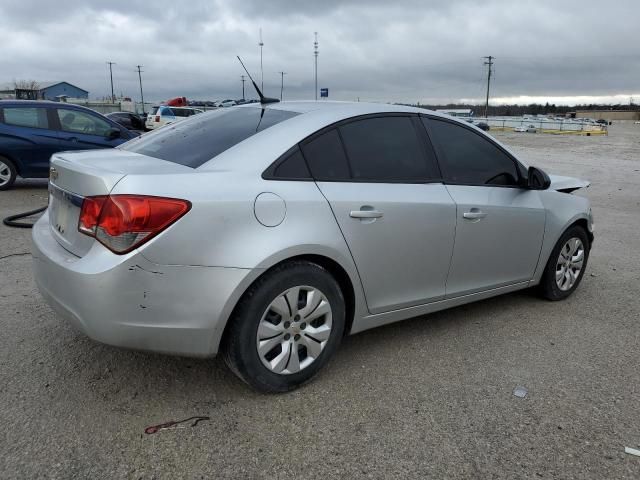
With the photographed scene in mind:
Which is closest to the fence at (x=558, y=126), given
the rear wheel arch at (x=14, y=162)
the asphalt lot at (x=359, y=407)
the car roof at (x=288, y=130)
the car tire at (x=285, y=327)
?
the rear wheel arch at (x=14, y=162)

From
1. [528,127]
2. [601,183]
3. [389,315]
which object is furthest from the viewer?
[528,127]

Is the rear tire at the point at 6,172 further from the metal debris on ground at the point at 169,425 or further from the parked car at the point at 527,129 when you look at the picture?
the parked car at the point at 527,129

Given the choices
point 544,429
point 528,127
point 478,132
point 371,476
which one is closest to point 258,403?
point 371,476

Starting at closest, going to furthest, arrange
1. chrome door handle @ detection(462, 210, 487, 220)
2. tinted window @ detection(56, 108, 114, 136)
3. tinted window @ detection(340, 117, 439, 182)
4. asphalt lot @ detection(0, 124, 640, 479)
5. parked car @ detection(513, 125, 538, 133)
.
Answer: asphalt lot @ detection(0, 124, 640, 479) → tinted window @ detection(340, 117, 439, 182) → chrome door handle @ detection(462, 210, 487, 220) → tinted window @ detection(56, 108, 114, 136) → parked car @ detection(513, 125, 538, 133)

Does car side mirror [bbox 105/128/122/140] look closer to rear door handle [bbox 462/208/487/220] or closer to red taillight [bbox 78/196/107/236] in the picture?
red taillight [bbox 78/196/107/236]

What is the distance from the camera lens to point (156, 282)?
2541 mm

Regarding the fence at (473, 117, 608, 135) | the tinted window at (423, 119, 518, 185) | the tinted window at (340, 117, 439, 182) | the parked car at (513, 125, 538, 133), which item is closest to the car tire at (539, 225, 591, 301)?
the tinted window at (423, 119, 518, 185)

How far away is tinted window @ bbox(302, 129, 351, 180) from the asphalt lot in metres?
1.16

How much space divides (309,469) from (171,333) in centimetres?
88

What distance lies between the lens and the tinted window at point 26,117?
9508mm

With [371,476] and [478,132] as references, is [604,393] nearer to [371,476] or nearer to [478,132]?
[371,476]

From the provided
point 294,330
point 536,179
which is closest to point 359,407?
point 294,330

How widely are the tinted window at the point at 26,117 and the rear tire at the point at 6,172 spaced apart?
655 millimetres

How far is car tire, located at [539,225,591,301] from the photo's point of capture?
4.54 metres
